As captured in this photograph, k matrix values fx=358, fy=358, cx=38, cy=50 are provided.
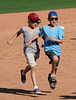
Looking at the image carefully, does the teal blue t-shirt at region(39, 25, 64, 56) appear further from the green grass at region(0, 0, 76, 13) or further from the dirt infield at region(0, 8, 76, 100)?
the green grass at region(0, 0, 76, 13)

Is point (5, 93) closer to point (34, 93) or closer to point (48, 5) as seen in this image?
point (34, 93)

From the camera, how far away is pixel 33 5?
30.2 m

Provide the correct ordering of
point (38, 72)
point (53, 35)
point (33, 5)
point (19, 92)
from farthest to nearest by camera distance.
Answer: point (33, 5) → point (38, 72) → point (19, 92) → point (53, 35)

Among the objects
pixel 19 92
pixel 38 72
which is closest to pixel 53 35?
pixel 19 92

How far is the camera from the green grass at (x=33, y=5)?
92.3ft

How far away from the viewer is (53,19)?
897 cm

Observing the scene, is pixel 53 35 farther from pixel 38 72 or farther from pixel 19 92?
pixel 38 72

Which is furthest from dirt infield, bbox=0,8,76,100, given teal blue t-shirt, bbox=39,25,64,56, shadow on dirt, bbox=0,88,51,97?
teal blue t-shirt, bbox=39,25,64,56

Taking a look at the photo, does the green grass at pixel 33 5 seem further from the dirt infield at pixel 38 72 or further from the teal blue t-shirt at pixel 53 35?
the teal blue t-shirt at pixel 53 35

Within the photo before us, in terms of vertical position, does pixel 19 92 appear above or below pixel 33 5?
above

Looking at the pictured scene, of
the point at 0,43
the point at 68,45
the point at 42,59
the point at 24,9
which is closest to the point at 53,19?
the point at 42,59

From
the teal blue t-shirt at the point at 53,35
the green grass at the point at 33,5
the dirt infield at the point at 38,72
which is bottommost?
the green grass at the point at 33,5

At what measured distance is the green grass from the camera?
28130 millimetres

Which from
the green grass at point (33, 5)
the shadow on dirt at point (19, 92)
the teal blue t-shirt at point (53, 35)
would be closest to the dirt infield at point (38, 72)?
the shadow on dirt at point (19, 92)
